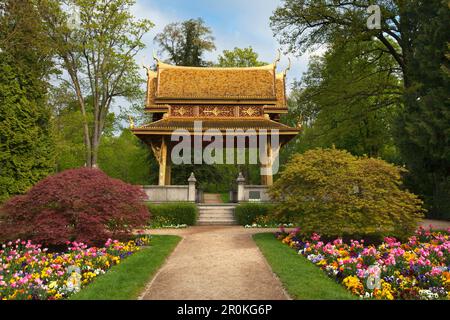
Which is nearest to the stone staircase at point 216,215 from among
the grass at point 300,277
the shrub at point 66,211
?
the shrub at point 66,211

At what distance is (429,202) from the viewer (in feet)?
68.2

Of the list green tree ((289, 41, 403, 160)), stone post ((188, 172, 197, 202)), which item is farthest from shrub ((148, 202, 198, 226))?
green tree ((289, 41, 403, 160))

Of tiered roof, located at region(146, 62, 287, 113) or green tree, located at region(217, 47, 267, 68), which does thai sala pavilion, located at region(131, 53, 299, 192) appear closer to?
tiered roof, located at region(146, 62, 287, 113)

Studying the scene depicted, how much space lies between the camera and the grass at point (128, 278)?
20.9ft

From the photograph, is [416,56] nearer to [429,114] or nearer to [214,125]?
[429,114]

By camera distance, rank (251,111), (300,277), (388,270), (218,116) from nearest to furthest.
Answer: (300,277), (388,270), (218,116), (251,111)

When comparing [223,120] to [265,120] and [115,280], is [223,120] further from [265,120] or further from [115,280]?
[115,280]

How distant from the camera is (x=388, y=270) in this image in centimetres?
787

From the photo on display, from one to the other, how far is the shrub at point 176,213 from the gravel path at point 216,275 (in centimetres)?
562

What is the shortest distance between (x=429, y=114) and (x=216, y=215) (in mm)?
11794

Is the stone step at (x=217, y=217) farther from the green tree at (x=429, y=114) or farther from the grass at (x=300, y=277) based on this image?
the green tree at (x=429, y=114)

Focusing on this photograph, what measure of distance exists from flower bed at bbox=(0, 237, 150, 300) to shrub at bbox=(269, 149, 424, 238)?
5818mm

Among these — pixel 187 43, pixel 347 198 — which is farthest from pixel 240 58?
pixel 347 198
